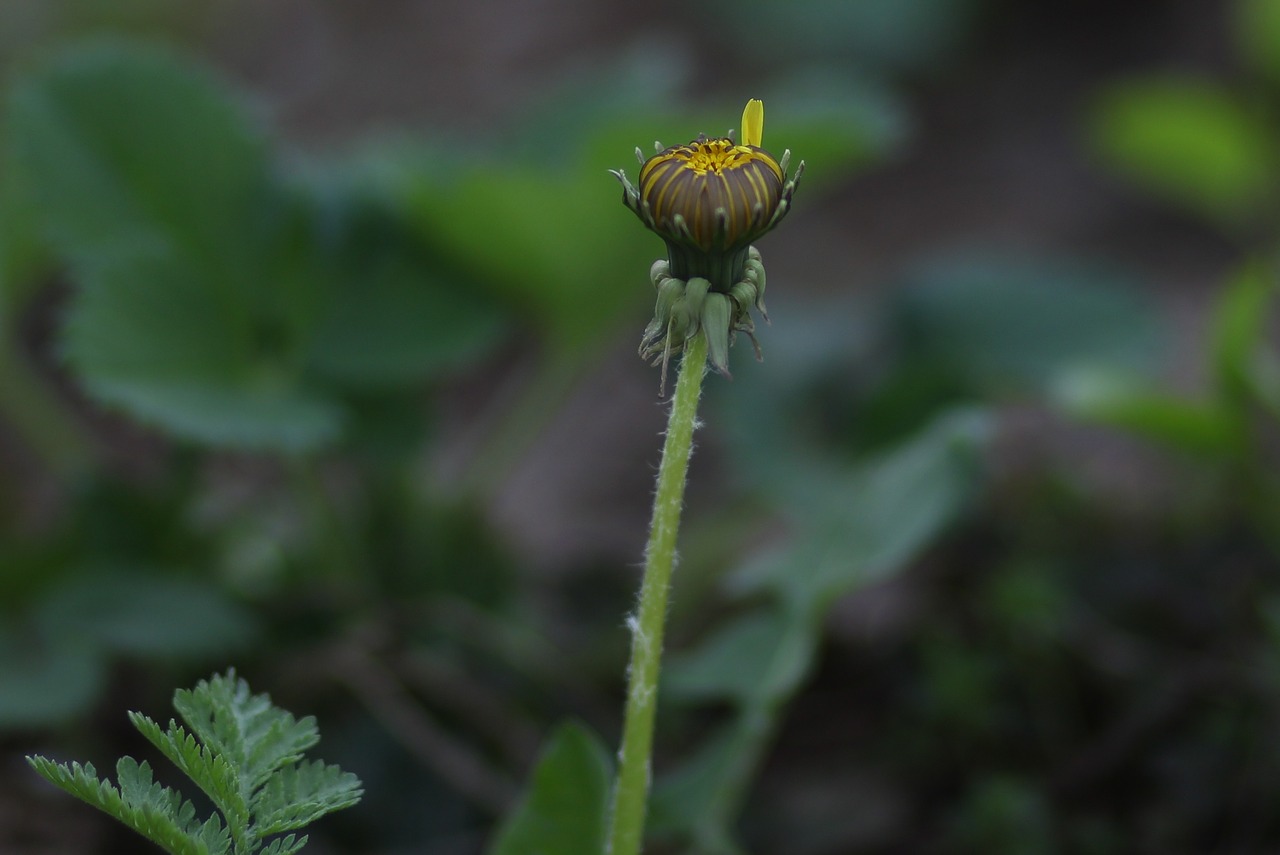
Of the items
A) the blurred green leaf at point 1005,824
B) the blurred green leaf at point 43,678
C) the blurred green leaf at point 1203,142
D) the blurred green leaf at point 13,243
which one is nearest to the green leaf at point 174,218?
the blurred green leaf at point 13,243

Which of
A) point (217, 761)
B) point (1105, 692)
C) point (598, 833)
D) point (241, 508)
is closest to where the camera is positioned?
point (217, 761)

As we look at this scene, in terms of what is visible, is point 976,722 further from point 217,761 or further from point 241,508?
point 241,508

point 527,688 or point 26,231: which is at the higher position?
point 26,231

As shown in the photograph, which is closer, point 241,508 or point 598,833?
point 598,833

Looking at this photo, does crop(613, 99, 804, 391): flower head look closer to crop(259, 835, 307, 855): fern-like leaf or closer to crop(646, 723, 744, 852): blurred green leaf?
crop(259, 835, 307, 855): fern-like leaf

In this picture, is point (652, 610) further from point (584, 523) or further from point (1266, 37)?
point (1266, 37)

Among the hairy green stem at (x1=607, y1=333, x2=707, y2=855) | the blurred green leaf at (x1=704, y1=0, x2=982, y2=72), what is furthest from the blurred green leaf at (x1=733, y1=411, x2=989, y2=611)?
the blurred green leaf at (x1=704, y1=0, x2=982, y2=72)

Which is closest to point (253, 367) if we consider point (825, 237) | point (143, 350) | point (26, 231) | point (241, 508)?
point (143, 350)

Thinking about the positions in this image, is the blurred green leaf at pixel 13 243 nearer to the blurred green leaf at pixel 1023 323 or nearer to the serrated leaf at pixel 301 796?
the serrated leaf at pixel 301 796
